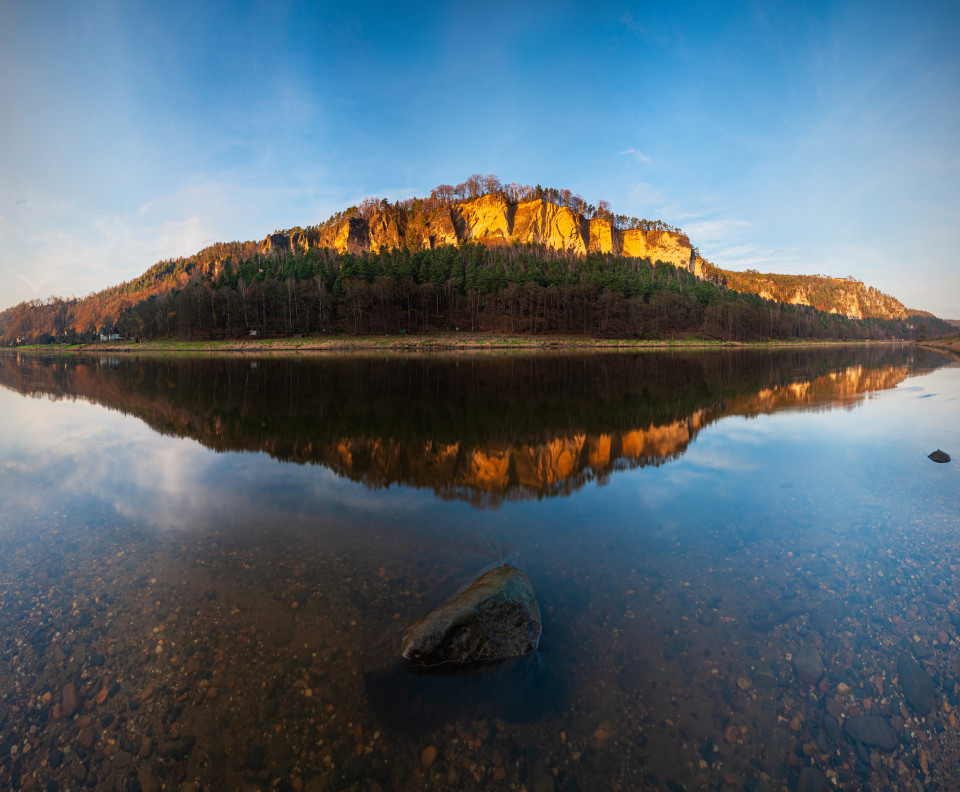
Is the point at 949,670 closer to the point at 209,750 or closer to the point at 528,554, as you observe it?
the point at 528,554

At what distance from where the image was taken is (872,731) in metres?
3.54

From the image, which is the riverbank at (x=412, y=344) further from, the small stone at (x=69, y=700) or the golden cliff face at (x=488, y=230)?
the golden cliff face at (x=488, y=230)

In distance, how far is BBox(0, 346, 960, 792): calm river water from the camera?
3.35m

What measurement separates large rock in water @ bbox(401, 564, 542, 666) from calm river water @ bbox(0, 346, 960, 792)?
0.24m

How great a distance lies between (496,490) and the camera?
888cm

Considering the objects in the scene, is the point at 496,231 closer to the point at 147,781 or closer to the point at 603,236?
the point at 603,236

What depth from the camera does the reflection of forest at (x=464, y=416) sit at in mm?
10273

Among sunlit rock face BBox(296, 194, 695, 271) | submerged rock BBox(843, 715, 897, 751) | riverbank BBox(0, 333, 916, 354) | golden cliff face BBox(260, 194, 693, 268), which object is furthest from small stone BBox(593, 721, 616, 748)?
sunlit rock face BBox(296, 194, 695, 271)

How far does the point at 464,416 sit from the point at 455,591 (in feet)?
35.3

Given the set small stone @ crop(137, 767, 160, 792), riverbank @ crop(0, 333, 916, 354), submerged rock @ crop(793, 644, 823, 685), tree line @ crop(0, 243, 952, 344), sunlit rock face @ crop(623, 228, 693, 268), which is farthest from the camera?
sunlit rock face @ crop(623, 228, 693, 268)

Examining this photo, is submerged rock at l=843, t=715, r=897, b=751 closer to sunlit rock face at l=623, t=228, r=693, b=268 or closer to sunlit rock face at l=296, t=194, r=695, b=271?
sunlit rock face at l=296, t=194, r=695, b=271

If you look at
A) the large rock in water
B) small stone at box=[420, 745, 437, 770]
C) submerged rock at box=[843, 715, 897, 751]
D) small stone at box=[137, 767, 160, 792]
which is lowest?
small stone at box=[137, 767, 160, 792]

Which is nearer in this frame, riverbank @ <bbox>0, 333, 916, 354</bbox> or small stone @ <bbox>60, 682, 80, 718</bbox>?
small stone @ <bbox>60, 682, 80, 718</bbox>

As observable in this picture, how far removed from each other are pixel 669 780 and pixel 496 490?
5.87 meters
